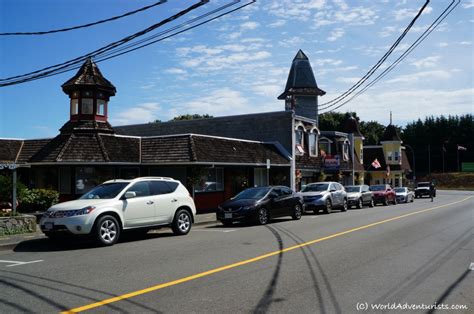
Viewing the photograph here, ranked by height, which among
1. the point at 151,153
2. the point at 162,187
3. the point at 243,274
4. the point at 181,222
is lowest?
the point at 243,274

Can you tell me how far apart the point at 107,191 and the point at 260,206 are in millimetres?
6383

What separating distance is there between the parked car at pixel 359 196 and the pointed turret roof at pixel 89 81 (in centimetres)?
1552

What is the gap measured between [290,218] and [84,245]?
1067 cm

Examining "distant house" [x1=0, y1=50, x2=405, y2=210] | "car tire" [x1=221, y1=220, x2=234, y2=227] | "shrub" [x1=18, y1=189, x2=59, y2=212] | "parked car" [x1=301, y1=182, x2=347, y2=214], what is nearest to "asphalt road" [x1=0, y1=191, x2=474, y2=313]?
"car tire" [x1=221, y1=220, x2=234, y2=227]

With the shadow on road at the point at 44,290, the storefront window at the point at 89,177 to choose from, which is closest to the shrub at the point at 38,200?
the storefront window at the point at 89,177

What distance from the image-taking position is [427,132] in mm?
110938

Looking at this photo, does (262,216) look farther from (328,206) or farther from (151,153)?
(151,153)

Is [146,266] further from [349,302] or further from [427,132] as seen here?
[427,132]

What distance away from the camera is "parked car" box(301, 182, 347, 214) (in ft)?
79.7

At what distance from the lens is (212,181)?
1032 inches

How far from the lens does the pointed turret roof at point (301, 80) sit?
44.3 meters

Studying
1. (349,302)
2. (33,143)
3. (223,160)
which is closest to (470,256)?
(349,302)

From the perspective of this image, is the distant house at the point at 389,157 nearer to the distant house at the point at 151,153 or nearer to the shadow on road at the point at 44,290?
the distant house at the point at 151,153

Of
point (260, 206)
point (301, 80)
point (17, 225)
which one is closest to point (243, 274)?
point (17, 225)
